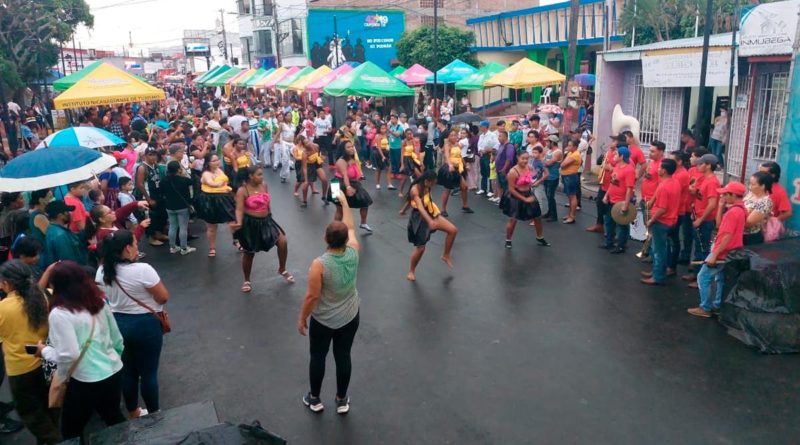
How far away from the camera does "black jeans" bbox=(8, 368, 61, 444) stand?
4.20m

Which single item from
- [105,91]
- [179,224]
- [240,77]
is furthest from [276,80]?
[179,224]

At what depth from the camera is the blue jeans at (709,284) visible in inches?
250

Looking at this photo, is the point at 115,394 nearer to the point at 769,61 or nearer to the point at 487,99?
the point at 769,61

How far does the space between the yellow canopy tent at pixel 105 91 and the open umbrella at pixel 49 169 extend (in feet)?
21.6

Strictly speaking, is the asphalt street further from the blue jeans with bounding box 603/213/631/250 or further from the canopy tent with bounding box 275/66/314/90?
the canopy tent with bounding box 275/66/314/90

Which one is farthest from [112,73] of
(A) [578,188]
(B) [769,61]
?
(B) [769,61]

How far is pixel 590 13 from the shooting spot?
25.6m

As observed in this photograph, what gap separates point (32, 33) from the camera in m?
22.7

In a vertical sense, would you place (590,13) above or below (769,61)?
above

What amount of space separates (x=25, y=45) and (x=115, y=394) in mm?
30513

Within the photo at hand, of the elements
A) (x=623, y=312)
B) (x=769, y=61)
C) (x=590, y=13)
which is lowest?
(x=623, y=312)

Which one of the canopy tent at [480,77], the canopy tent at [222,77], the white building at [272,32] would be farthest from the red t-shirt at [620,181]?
the white building at [272,32]

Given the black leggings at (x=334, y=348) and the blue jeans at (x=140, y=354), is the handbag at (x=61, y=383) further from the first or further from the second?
the black leggings at (x=334, y=348)

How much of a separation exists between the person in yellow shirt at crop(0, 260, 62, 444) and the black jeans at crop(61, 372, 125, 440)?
514 millimetres
